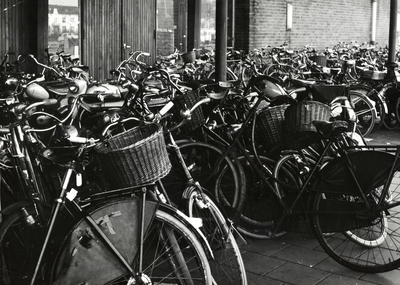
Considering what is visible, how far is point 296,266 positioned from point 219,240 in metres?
1.00

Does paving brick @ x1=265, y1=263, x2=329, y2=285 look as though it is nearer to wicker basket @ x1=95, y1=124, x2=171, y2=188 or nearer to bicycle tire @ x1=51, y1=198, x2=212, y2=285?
bicycle tire @ x1=51, y1=198, x2=212, y2=285

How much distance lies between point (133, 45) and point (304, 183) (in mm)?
8314

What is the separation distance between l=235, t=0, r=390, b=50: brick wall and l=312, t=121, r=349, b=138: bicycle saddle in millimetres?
10796

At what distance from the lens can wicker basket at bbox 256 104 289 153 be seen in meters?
4.56

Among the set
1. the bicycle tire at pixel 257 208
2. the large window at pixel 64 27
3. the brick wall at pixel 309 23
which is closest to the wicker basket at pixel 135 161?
the bicycle tire at pixel 257 208

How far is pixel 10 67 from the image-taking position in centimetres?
824

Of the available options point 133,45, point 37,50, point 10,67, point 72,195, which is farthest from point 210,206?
point 133,45

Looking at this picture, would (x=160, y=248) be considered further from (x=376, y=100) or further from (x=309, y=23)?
(x=309, y=23)

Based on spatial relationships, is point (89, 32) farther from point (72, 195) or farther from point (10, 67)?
point (72, 195)

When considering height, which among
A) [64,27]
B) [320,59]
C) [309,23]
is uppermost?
[309,23]

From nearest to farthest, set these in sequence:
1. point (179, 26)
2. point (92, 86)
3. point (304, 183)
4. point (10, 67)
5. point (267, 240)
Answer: point (304, 183) < point (267, 240) < point (92, 86) < point (10, 67) < point (179, 26)

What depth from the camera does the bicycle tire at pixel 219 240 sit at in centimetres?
329

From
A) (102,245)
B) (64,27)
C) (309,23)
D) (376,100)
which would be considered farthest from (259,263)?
(309,23)

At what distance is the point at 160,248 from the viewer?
3.12 m
